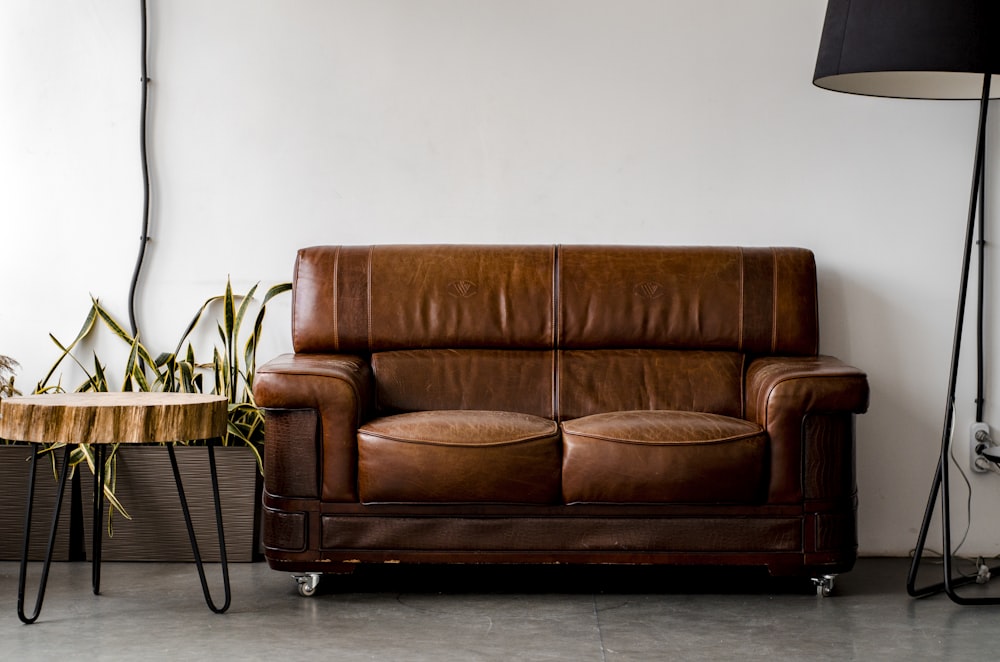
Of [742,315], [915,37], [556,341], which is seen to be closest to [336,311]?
[556,341]

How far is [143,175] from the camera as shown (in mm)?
3699

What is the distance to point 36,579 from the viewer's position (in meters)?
3.15

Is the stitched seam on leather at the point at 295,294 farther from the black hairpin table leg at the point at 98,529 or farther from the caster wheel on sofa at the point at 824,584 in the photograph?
the caster wheel on sofa at the point at 824,584

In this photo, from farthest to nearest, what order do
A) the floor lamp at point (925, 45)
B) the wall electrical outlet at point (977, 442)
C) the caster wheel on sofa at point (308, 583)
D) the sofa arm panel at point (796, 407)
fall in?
the wall electrical outlet at point (977, 442) → the caster wheel on sofa at point (308, 583) → the sofa arm panel at point (796, 407) → the floor lamp at point (925, 45)

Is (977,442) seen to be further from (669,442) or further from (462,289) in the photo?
(462,289)

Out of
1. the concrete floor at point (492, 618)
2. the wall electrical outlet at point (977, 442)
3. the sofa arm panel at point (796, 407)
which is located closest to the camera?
the concrete floor at point (492, 618)

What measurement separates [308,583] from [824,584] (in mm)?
1449

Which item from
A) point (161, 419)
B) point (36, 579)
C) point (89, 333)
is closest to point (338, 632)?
point (161, 419)

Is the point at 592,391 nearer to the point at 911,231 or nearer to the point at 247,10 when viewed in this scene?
the point at 911,231

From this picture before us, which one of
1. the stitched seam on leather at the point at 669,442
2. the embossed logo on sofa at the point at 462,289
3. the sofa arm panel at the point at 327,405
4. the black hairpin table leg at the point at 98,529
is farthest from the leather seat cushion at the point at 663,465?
the black hairpin table leg at the point at 98,529

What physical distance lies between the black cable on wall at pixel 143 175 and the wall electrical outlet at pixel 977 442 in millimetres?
2902

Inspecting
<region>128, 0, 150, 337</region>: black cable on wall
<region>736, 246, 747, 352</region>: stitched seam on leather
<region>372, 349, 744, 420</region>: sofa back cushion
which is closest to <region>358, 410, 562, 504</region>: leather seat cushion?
<region>372, 349, 744, 420</region>: sofa back cushion

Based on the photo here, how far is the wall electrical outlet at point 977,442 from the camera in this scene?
11.8 feet

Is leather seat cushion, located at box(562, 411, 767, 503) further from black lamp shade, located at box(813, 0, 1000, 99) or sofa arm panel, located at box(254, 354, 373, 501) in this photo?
black lamp shade, located at box(813, 0, 1000, 99)
